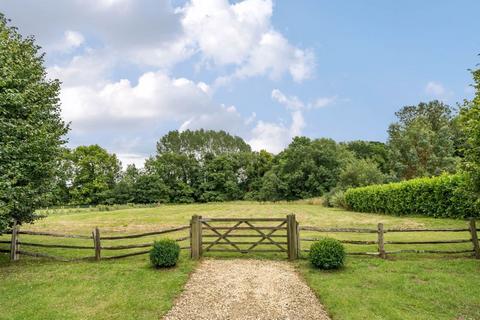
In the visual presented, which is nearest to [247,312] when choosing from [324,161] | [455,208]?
[455,208]

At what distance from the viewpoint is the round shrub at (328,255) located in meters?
12.0

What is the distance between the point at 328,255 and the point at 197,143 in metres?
69.7

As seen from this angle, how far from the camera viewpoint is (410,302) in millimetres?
9367

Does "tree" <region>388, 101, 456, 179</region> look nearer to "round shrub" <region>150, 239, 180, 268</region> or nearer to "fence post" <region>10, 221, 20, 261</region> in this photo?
"round shrub" <region>150, 239, 180, 268</region>

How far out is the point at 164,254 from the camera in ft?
40.0

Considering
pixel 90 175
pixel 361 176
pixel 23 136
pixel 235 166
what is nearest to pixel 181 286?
pixel 23 136

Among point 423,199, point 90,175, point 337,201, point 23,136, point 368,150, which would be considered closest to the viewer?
point 23,136

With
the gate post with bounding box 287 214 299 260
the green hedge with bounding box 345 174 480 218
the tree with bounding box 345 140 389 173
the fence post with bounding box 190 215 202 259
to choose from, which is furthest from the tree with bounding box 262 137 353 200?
the fence post with bounding box 190 215 202 259

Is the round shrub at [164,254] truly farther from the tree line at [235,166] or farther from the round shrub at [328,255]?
the tree line at [235,166]

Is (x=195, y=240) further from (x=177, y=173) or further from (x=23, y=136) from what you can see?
Answer: (x=177, y=173)

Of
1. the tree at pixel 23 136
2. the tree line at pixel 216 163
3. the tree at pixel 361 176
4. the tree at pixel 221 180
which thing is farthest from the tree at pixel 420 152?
the tree at pixel 23 136

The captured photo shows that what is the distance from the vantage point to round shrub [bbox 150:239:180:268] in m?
12.2

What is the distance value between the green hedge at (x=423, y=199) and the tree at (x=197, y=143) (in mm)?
50324

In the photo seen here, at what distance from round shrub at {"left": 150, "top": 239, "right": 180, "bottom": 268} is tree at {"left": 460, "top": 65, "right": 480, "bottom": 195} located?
33.3ft
